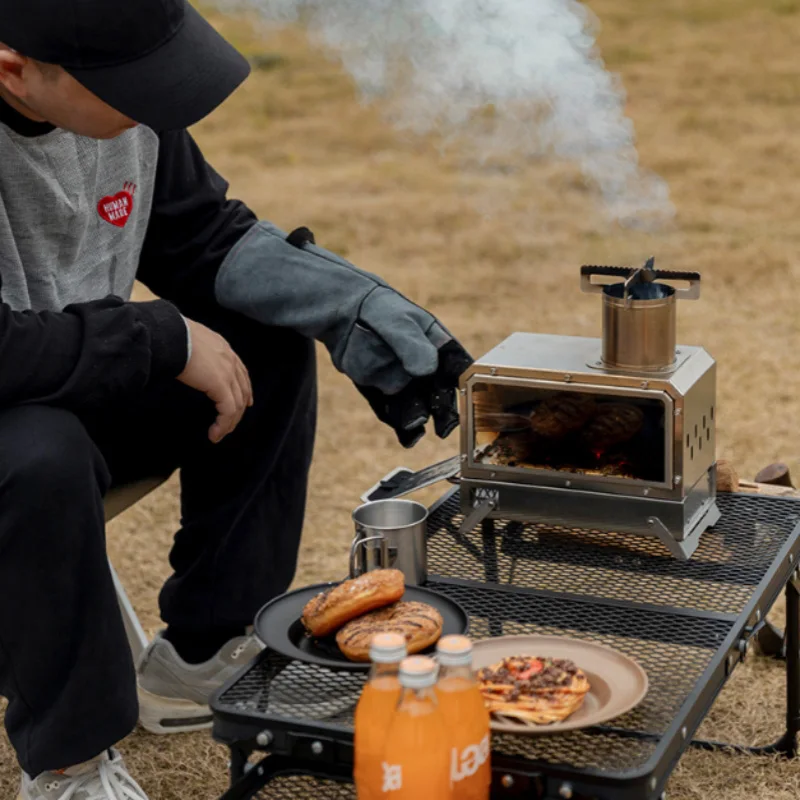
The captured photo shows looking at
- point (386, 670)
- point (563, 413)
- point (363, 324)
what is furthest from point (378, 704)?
point (363, 324)

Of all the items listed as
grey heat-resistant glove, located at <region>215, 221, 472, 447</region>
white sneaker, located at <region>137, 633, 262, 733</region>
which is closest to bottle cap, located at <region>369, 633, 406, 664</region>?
grey heat-resistant glove, located at <region>215, 221, 472, 447</region>

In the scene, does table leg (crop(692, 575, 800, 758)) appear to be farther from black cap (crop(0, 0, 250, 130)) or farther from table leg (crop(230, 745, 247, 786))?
black cap (crop(0, 0, 250, 130))

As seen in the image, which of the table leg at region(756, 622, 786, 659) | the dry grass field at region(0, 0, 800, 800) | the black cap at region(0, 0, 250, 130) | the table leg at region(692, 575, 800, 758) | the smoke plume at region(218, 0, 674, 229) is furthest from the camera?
the dry grass field at region(0, 0, 800, 800)

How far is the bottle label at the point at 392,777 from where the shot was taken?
5.60ft

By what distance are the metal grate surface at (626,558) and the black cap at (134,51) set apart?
35.9 inches

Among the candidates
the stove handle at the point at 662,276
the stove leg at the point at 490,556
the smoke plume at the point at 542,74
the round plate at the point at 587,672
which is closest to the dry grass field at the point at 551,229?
the smoke plume at the point at 542,74

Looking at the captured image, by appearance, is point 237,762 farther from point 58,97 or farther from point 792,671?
point 792,671

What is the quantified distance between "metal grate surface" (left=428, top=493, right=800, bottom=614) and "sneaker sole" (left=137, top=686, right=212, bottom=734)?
2.26ft

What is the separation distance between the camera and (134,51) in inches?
86.8

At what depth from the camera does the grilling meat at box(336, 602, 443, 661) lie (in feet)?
6.56

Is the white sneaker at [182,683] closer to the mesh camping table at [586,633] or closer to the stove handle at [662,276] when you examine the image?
the mesh camping table at [586,633]

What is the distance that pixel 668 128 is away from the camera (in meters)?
8.72

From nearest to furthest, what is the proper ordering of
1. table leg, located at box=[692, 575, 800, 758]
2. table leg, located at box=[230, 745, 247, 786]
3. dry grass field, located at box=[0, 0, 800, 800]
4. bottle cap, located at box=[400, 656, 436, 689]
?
bottle cap, located at box=[400, 656, 436, 689]
table leg, located at box=[230, 745, 247, 786]
table leg, located at box=[692, 575, 800, 758]
dry grass field, located at box=[0, 0, 800, 800]

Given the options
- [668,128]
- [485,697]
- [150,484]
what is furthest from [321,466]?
[668,128]
